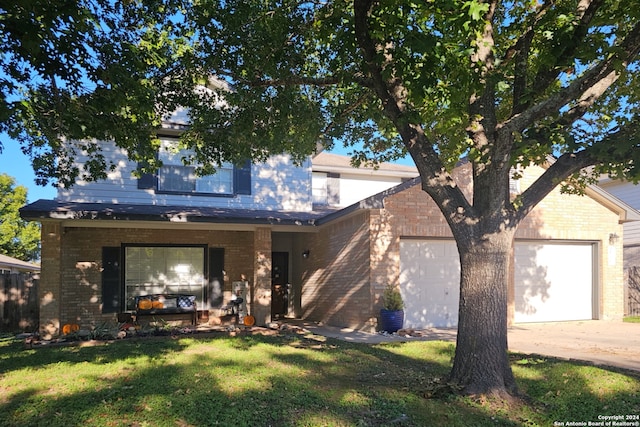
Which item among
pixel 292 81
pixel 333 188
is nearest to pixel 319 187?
pixel 333 188

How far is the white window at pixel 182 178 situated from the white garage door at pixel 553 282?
8653 millimetres

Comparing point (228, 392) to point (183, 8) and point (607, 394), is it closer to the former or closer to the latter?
point (607, 394)

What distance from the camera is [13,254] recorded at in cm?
3528

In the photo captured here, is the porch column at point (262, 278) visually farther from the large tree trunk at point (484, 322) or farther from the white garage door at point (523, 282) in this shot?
the large tree trunk at point (484, 322)

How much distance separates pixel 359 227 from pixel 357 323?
2395 millimetres

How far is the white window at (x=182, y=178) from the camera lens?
13.9 metres

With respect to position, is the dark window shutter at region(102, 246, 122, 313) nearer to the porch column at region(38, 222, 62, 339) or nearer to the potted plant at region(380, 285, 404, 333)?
the porch column at region(38, 222, 62, 339)

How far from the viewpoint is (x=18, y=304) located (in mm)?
14219

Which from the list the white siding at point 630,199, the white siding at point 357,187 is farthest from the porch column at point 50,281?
the white siding at point 630,199

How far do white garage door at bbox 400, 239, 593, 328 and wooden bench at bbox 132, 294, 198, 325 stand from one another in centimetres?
558

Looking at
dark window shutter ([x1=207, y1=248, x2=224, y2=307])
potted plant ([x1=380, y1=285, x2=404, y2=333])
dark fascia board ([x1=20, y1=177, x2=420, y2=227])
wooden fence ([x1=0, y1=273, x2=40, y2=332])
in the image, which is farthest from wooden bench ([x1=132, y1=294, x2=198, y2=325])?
potted plant ([x1=380, y1=285, x2=404, y2=333])

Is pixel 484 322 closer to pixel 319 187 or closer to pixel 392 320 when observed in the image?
pixel 392 320

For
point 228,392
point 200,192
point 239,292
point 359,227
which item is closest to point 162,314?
point 239,292

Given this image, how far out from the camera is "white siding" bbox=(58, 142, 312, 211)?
43.4ft
